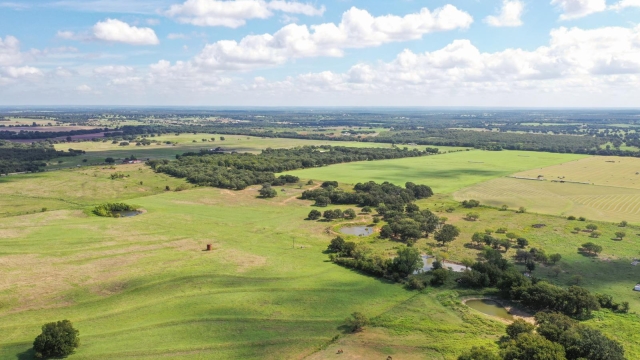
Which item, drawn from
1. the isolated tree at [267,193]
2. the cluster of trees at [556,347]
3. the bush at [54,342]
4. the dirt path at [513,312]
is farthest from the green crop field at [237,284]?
the isolated tree at [267,193]

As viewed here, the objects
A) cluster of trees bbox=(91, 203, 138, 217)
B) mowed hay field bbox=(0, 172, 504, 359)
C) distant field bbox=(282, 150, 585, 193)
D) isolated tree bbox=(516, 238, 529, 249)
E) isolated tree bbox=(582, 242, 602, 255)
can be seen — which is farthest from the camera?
distant field bbox=(282, 150, 585, 193)

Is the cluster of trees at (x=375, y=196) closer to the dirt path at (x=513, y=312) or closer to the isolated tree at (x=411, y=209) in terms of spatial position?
the isolated tree at (x=411, y=209)

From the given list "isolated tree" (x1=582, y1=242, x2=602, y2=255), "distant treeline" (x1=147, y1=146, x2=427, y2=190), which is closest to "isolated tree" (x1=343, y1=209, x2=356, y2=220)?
"distant treeline" (x1=147, y1=146, x2=427, y2=190)

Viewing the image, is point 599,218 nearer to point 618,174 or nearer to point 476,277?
point 476,277

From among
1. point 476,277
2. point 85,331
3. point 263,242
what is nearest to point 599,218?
point 476,277

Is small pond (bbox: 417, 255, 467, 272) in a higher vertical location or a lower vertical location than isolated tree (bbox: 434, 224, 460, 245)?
lower

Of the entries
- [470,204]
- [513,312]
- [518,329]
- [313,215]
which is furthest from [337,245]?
[470,204]

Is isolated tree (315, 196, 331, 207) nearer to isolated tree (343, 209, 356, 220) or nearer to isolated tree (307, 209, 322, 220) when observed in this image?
isolated tree (307, 209, 322, 220)

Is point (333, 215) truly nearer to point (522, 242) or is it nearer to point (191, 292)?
point (522, 242)

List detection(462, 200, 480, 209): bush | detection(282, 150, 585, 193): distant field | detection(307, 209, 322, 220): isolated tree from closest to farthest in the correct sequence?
detection(307, 209, 322, 220): isolated tree, detection(462, 200, 480, 209): bush, detection(282, 150, 585, 193): distant field
